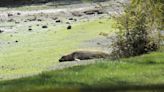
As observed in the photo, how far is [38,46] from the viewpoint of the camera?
95.5ft

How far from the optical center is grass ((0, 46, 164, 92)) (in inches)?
453

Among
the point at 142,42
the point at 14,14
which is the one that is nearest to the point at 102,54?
the point at 142,42

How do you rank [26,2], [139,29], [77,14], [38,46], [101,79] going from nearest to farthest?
[101,79]
[139,29]
[38,46]
[77,14]
[26,2]

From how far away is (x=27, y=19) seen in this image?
156 feet

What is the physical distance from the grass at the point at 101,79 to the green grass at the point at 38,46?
470 centimetres

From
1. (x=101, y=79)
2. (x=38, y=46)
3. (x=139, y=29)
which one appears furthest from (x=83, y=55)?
(x=101, y=79)

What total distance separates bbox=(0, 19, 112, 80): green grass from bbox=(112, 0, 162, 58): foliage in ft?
9.41

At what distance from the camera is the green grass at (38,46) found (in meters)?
21.3

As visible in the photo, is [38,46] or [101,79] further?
[38,46]

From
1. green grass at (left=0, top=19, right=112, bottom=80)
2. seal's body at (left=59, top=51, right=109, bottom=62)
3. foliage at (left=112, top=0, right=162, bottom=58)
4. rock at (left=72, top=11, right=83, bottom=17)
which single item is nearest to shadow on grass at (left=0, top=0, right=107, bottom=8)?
rock at (left=72, top=11, right=83, bottom=17)

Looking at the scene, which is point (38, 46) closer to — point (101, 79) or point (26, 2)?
point (101, 79)

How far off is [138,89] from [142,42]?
7.83 metres

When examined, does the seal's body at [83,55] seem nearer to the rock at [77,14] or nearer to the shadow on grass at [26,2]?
the rock at [77,14]

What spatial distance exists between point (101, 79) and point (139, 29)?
6.90 meters
